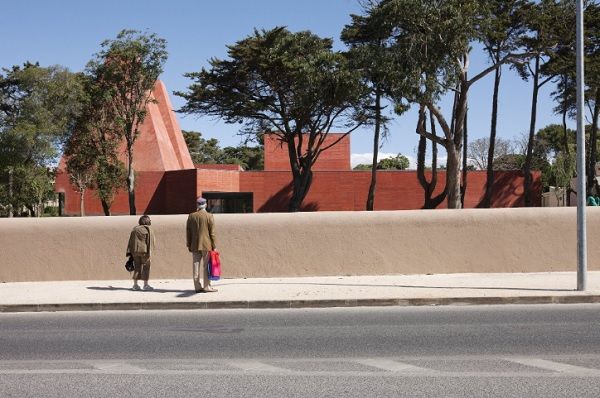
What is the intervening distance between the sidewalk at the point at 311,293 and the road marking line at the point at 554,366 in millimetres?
4795

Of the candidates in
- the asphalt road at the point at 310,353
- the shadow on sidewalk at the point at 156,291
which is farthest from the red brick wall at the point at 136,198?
the asphalt road at the point at 310,353

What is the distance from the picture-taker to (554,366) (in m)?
7.21

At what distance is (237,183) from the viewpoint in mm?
46281

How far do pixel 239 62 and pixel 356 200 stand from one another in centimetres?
1422

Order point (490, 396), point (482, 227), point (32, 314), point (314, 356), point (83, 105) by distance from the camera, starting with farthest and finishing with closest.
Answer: point (83, 105) < point (482, 227) < point (32, 314) < point (314, 356) < point (490, 396)

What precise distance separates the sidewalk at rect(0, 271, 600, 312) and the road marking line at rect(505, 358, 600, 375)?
480cm

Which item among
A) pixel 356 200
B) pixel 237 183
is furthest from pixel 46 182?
pixel 356 200

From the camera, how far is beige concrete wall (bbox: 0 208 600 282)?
52.5 feet

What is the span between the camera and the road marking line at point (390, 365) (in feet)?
23.5

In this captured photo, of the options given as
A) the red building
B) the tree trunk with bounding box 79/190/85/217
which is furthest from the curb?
the red building

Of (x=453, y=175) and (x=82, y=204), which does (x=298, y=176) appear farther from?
(x=82, y=204)

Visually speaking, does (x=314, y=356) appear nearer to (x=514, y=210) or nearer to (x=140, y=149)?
(x=514, y=210)

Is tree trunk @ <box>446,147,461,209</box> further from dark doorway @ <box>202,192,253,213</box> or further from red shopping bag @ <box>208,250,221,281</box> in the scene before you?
red shopping bag @ <box>208,250,221,281</box>

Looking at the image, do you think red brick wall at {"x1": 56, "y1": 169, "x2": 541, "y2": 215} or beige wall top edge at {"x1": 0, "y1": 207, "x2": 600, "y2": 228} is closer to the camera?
beige wall top edge at {"x1": 0, "y1": 207, "x2": 600, "y2": 228}
